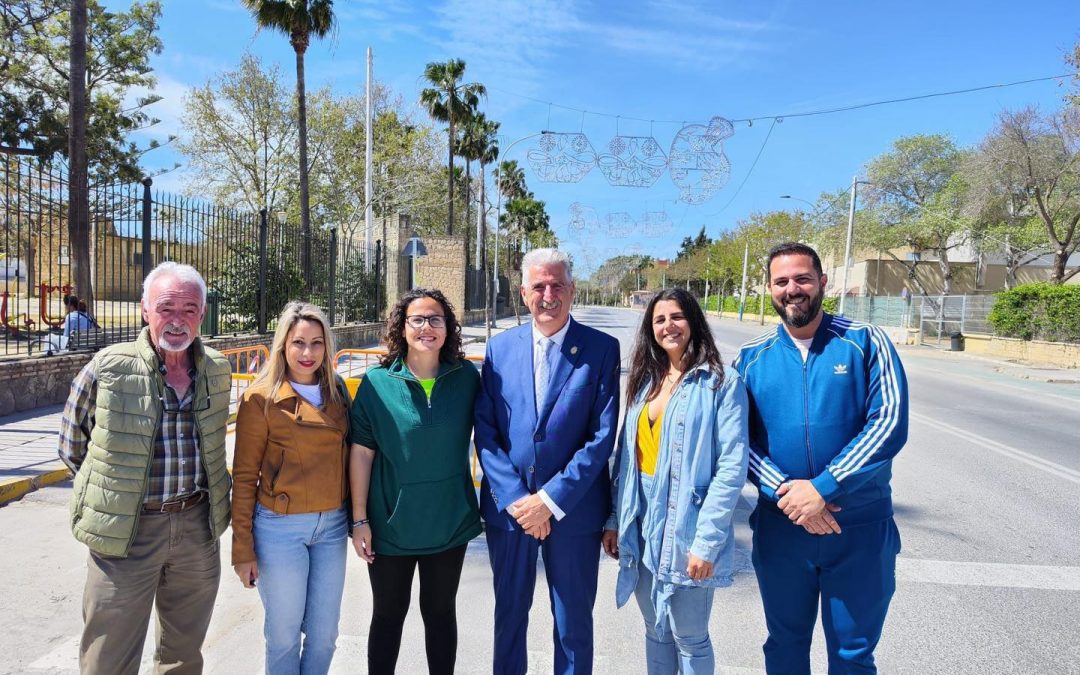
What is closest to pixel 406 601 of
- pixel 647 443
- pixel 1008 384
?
pixel 647 443

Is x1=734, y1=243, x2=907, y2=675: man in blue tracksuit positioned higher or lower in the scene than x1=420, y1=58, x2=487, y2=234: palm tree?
lower

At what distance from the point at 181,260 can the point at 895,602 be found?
11.7 metres

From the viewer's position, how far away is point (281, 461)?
97.4 inches

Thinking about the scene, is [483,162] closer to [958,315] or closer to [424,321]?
[958,315]

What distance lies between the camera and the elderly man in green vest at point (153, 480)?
89.4 inches

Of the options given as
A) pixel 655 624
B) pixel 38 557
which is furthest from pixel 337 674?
pixel 38 557

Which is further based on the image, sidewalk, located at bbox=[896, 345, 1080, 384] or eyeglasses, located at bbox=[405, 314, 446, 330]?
sidewalk, located at bbox=[896, 345, 1080, 384]

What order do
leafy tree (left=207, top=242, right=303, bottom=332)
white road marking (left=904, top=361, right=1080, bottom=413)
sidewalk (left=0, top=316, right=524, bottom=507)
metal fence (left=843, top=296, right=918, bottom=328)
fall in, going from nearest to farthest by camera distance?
sidewalk (left=0, top=316, right=524, bottom=507) → white road marking (left=904, top=361, right=1080, bottom=413) → leafy tree (left=207, top=242, right=303, bottom=332) → metal fence (left=843, top=296, right=918, bottom=328)

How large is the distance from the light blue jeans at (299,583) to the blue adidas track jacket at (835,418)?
1747mm

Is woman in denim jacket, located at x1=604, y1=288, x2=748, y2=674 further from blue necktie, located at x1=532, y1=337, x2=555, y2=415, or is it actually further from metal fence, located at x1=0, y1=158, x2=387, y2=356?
metal fence, located at x1=0, y1=158, x2=387, y2=356

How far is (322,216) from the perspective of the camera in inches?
1330

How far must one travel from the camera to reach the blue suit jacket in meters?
2.58

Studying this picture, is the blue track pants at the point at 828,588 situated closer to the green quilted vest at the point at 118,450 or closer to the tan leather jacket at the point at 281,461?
the tan leather jacket at the point at 281,461

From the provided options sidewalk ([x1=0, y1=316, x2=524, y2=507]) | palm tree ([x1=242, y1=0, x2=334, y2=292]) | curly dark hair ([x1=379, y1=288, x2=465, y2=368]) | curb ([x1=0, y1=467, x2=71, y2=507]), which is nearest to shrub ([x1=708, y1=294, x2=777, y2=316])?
palm tree ([x1=242, y1=0, x2=334, y2=292])
